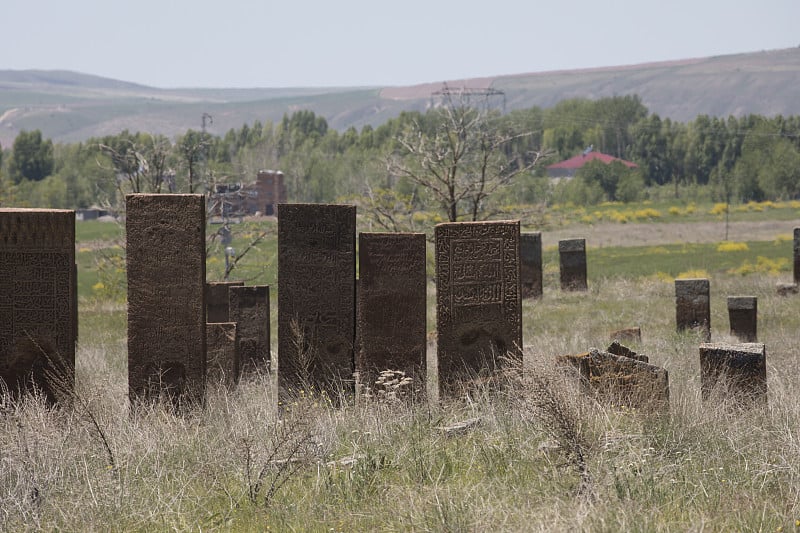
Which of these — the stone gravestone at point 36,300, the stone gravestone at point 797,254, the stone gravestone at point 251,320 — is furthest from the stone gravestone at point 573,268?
the stone gravestone at point 36,300

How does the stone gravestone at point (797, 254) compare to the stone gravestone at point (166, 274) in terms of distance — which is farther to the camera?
the stone gravestone at point (797, 254)

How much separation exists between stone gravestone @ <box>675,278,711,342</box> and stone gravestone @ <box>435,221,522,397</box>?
7040 millimetres

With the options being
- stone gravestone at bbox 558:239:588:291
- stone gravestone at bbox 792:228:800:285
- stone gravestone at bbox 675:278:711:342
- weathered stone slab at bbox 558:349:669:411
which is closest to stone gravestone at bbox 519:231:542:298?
stone gravestone at bbox 558:239:588:291

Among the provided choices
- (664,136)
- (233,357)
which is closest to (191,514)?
(233,357)

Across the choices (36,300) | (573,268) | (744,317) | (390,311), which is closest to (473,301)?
(390,311)

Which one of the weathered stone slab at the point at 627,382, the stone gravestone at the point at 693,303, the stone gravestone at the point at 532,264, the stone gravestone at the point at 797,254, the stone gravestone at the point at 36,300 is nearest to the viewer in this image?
the weathered stone slab at the point at 627,382

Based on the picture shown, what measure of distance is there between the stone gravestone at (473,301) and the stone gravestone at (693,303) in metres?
7.04

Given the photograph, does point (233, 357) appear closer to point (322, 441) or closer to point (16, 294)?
point (16, 294)

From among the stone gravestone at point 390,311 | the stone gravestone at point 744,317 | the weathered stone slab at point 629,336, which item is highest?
the stone gravestone at point 390,311

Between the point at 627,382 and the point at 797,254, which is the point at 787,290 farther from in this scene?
the point at 627,382

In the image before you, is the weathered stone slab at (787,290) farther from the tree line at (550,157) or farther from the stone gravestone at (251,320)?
the tree line at (550,157)

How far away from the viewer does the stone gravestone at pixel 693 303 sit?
588 inches

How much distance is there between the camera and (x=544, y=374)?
6.27 metres

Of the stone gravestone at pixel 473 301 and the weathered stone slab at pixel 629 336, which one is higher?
the stone gravestone at pixel 473 301
